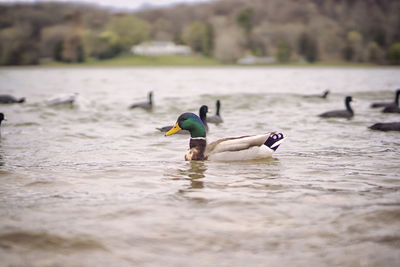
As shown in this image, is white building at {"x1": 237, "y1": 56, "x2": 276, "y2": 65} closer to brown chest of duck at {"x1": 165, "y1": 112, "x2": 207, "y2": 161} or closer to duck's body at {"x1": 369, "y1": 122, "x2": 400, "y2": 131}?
duck's body at {"x1": 369, "y1": 122, "x2": 400, "y2": 131}

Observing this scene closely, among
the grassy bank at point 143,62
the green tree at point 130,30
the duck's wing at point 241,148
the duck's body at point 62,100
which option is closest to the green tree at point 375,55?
the grassy bank at point 143,62

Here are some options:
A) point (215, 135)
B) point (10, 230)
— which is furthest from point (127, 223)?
point (215, 135)

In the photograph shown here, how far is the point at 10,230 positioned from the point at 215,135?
7445 millimetres

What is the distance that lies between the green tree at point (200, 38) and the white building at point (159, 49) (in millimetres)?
4217

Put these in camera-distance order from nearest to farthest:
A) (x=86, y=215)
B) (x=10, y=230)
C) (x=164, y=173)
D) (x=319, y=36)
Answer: (x=10, y=230), (x=86, y=215), (x=164, y=173), (x=319, y=36)

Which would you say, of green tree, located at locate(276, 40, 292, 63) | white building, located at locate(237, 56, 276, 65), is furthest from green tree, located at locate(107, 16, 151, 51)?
green tree, located at locate(276, 40, 292, 63)

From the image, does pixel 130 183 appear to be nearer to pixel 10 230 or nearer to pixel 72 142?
pixel 10 230

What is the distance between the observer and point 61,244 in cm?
414

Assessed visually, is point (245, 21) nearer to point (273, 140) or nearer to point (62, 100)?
point (62, 100)

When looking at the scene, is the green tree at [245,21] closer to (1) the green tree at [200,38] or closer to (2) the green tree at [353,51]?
(1) the green tree at [200,38]

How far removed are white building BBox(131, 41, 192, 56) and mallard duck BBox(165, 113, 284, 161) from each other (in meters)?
130

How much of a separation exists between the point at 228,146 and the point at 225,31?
131779 millimetres

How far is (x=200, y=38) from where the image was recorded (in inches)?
5743

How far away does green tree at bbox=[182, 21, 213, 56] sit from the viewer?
141250mm
